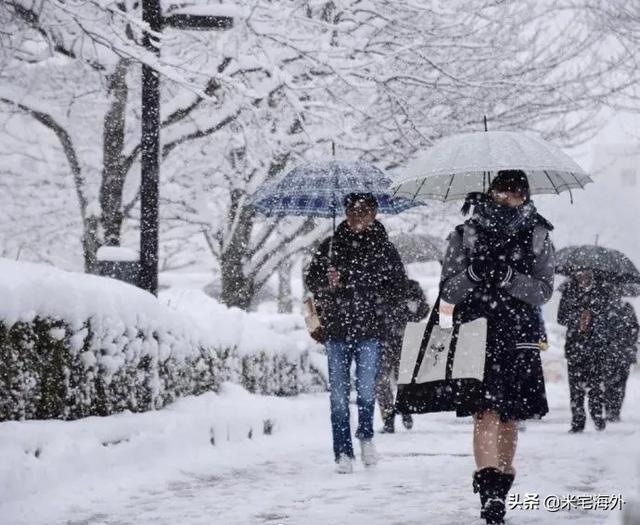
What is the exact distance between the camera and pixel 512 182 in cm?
525

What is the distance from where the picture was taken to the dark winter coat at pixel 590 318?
1110 centimetres

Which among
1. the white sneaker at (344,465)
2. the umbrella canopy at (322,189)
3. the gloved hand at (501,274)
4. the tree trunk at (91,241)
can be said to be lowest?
the white sneaker at (344,465)

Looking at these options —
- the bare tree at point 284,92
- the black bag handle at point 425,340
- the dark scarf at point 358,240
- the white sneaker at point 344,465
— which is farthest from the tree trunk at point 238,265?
the black bag handle at point 425,340

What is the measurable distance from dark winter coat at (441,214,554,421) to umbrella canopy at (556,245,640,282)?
20.5 ft

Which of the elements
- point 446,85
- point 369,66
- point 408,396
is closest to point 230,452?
point 408,396

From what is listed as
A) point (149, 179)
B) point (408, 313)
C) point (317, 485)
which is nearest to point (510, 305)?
point (317, 485)

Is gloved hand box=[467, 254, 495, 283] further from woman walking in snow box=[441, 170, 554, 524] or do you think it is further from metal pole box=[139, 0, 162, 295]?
metal pole box=[139, 0, 162, 295]

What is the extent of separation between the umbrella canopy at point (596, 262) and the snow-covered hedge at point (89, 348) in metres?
4.24

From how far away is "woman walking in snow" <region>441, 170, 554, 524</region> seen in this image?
16.6ft

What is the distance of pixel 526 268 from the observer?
17.1 feet

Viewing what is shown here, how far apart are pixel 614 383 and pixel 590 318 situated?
144 centimetres

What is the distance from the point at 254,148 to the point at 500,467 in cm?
872

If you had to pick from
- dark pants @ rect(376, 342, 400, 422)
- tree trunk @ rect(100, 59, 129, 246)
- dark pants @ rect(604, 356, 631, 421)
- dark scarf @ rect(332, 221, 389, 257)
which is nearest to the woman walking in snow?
dark scarf @ rect(332, 221, 389, 257)

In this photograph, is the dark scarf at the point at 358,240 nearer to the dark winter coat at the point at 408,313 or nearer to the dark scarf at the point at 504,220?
the dark scarf at the point at 504,220
